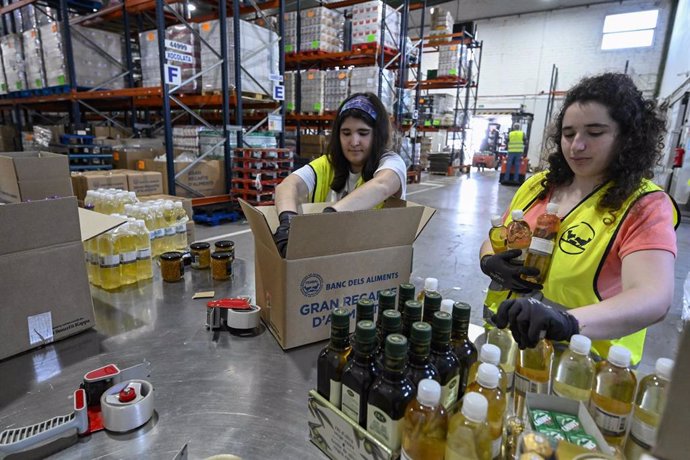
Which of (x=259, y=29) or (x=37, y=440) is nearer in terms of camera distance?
(x=37, y=440)

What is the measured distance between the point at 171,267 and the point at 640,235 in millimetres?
1609

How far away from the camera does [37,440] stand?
72 centimetres

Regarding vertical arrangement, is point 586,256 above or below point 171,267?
above

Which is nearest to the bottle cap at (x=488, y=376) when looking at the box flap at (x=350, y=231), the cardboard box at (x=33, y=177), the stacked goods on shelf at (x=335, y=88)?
the box flap at (x=350, y=231)

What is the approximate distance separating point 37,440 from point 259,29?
16.3 ft

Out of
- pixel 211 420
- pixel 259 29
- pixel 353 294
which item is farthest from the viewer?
pixel 259 29

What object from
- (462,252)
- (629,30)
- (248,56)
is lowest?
(462,252)

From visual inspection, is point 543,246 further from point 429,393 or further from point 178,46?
point 178,46

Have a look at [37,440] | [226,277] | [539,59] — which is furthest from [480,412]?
[539,59]

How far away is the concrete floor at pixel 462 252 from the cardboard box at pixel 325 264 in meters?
0.50

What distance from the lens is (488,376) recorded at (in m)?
0.55

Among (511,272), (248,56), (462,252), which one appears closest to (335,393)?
(511,272)

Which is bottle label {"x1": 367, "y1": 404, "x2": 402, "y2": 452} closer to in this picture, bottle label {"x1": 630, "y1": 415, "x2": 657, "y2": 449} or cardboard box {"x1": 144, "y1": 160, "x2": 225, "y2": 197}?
bottle label {"x1": 630, "y1": 415, "x2": 657, "y2": 449}

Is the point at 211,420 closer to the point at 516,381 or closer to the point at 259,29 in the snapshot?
the point at 516,381
